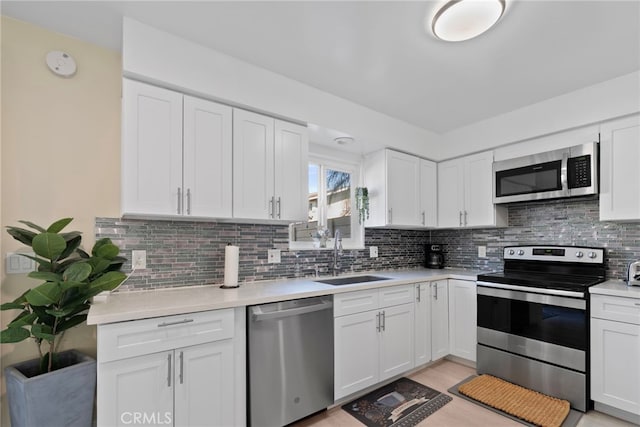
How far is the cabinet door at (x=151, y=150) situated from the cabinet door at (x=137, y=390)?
0.81 metres

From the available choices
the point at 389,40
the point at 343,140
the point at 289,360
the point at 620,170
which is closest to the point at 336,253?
the point at 343,140

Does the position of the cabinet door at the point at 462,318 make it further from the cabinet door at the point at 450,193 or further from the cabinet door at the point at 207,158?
the cabinet door at the point at 207,158

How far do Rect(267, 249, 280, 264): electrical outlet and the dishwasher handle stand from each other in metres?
0.66

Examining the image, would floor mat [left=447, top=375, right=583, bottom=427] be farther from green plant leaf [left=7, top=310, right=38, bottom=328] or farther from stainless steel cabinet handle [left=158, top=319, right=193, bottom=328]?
green plant leaf [left=7, top=310, right=38, bottom=328]

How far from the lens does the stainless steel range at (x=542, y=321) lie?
2.29 m

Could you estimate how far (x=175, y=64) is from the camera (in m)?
1.93

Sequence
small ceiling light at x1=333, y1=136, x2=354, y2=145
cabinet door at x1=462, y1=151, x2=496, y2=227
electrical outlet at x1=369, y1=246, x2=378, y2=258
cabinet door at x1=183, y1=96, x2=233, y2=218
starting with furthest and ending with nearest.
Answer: electrical outlet at x1=369, y1=246, x2=378, y2=258 < cabinet door at x1=462, y1=151, x2=496, y2=227 < small ceiling light at x1=333, y1=136, x2=354, y2=145 < cabinet door at x1=183, y1=96, x2=233, y2=218

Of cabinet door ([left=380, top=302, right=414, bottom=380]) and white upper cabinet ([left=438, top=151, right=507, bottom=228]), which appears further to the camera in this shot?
white upper cabinet ([left=438, top=151, right=507, bottom=228])

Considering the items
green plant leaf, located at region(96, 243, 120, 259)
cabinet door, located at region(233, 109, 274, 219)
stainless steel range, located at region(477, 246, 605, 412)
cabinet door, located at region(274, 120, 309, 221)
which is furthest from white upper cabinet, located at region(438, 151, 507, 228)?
green plant leaf, located at region(96, 243, 120, 259)

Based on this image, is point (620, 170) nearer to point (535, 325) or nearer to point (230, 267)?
point (535, 325)

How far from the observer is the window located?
3031mm

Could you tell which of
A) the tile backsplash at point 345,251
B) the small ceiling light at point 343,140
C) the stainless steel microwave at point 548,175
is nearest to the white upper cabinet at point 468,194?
the stainless steel microwave at point 548,175

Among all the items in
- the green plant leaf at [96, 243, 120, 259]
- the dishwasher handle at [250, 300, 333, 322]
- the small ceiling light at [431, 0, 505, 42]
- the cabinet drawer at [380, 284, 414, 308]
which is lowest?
the cabinet drawer at [380, 284, 414, 308]

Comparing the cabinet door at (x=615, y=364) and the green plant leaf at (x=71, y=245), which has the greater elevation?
the green plant leaf at (x=71, y=245)
